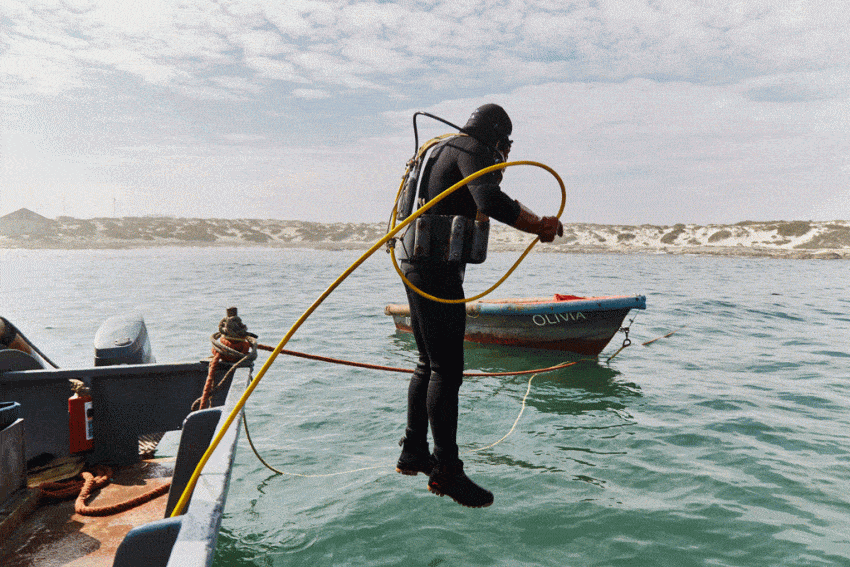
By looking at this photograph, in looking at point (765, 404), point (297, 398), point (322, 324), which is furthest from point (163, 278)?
point (765, 404)

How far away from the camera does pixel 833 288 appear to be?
29.6 m

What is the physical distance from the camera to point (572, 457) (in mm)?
6344

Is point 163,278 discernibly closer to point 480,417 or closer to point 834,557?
point 480,417

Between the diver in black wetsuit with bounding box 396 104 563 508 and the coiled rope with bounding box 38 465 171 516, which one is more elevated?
the diver in black wetsuit with bounding box 396 104 563 508

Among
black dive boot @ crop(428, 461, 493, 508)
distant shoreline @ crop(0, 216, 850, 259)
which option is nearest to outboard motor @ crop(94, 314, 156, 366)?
black dive boot @ crop(428, 461, 493, 508)

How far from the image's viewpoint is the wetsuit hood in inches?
140

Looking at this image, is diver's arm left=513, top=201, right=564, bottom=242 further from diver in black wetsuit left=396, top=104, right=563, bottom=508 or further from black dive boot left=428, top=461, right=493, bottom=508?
black dive boot left=428, top=461, right=493, bottom=508

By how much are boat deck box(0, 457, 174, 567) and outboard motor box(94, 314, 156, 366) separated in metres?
1.47

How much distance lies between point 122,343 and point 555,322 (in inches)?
335

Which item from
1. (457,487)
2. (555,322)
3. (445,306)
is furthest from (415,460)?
(555,322)

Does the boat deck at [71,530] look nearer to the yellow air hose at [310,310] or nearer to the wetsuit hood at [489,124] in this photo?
the yellow air hose at [310,310]

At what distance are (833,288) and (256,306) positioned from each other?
102 ft

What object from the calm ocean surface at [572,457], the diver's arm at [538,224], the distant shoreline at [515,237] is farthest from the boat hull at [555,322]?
the distant shoreline at [515,237]

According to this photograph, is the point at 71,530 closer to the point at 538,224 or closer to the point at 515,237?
the point at 538,224
